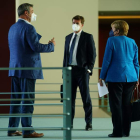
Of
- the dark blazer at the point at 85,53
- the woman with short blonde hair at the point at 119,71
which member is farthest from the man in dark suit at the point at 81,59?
the woman with short blonde hair at the point at 119,71

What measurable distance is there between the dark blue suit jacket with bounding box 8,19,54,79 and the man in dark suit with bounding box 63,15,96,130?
52cm

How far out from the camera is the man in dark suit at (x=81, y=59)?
3.74 meters

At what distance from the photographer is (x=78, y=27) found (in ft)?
12.6

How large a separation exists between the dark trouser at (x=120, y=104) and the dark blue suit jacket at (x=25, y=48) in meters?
0.69

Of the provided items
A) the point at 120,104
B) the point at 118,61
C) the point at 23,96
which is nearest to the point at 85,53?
the point at 118,61

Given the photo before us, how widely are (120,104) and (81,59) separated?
683 millimetres

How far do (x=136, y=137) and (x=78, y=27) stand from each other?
1248 millimetres

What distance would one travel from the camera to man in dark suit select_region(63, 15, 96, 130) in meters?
3.74

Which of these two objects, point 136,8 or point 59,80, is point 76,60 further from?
point 136,8

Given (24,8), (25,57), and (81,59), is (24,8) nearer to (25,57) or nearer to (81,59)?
(25,57)

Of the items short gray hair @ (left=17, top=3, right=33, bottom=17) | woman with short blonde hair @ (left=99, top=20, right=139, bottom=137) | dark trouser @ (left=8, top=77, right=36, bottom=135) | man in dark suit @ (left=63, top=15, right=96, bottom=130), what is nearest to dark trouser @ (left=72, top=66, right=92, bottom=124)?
man in dark suit @ (left=63, top=15, right=96, bottom=130)

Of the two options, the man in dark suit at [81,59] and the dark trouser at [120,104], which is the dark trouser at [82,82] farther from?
the dark trouser at [120,104]

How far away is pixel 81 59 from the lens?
3.73 metres

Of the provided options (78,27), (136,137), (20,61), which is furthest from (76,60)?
(136,137)
